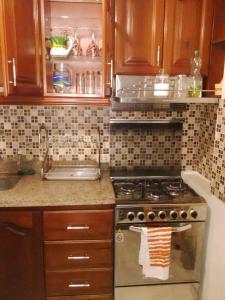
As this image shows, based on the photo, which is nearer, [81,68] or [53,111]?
[81,68]

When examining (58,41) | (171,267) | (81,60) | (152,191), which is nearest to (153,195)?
(152,191)

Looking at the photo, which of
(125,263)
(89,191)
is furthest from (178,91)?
(125,263)

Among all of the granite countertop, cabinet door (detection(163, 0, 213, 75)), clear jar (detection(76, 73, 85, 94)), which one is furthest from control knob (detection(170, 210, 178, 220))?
clear jar (detection(76, 73, 85, 94))

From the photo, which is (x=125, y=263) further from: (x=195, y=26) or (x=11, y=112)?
(x=195, y=26)

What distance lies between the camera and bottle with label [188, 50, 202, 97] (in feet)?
5.23

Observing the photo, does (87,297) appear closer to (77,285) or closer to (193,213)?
(77,285)

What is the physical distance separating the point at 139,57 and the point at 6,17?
0.79 meters

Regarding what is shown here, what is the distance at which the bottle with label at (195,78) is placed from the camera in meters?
1.59

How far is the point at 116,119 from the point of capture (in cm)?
191

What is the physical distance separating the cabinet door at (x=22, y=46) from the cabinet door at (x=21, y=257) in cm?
73

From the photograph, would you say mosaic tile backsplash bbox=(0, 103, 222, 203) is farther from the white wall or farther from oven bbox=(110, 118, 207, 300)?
the white wall

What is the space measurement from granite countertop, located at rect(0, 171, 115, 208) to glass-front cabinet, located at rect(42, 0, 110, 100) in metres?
0.59

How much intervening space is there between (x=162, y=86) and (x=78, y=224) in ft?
3.21

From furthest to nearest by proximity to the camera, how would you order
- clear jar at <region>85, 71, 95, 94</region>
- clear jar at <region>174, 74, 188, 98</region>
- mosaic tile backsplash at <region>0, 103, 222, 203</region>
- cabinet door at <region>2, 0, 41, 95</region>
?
mosaic tile backsplash at <region>0, 103, 222, 203</region> → clear jar at <region>85, 71, 95, 94</region> → clear jar at <region>174, 74, 188, 98</region> → cabinet door at <region>2, 0, 41, 95</region>
